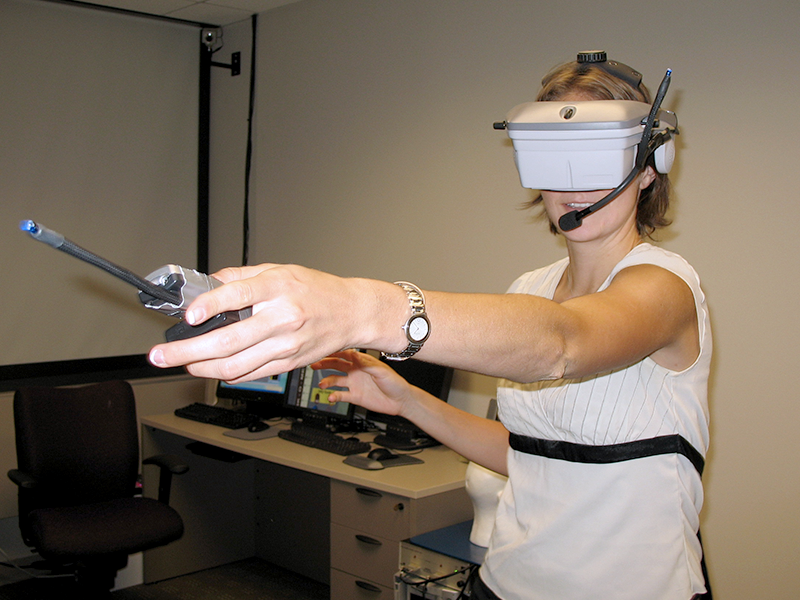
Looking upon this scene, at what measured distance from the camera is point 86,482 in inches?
126

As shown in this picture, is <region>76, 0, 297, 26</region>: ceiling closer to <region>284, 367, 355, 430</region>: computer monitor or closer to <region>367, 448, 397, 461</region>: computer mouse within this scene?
<region>284, 367, 355, 430</region>: computer monitor

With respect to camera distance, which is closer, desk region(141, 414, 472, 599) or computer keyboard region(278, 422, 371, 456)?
desk region(141, 414, 472, 599)

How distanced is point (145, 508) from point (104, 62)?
8.21ft

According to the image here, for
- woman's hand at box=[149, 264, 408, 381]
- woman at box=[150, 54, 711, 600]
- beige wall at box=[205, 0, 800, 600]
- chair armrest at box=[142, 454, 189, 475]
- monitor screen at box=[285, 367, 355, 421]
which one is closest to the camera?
woman's hand at box=[149, 264, 408, 381]

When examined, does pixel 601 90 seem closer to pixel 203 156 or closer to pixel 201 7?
pixel 201 7

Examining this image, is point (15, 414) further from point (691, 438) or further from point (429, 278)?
point (691, 438)

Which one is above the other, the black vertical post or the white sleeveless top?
the black vertical post

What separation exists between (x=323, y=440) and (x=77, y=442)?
3.62 feet

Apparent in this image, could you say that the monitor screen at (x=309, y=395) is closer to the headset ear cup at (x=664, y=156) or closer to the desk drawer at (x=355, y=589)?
the desk drawer at (x=355, y=589)

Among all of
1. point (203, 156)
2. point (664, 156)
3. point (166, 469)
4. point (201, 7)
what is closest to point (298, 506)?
point (166, 469)

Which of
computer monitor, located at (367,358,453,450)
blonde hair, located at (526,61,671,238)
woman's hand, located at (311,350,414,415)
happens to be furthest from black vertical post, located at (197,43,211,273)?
blonde hair, located at (526,61,671,238)

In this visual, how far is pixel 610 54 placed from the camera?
8.72 ft

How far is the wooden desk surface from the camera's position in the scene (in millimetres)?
2516

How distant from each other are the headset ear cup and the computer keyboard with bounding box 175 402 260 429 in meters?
2.60
